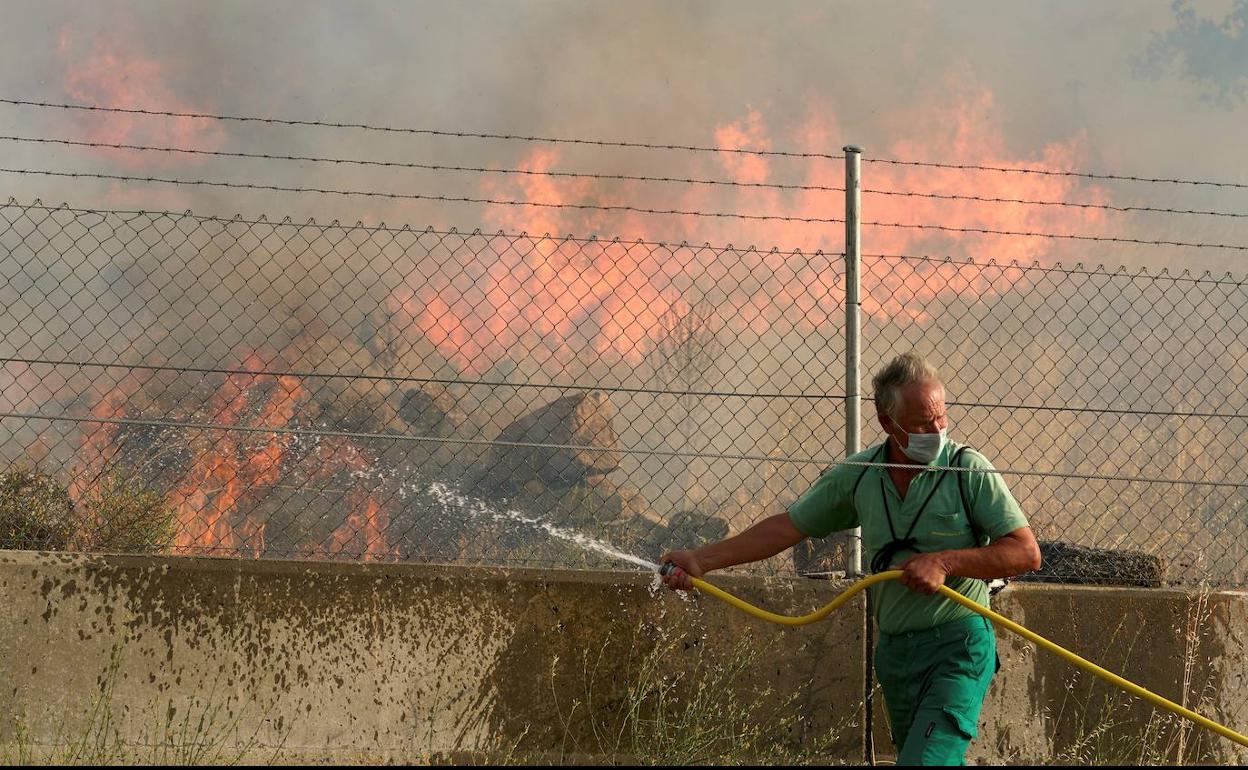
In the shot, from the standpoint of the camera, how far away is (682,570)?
3756 millimetres

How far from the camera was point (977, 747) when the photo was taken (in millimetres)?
4633

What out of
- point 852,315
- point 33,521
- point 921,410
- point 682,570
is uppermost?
point 852,315

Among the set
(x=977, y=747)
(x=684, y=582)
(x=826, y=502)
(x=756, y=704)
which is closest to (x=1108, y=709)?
(x=977, y=747)

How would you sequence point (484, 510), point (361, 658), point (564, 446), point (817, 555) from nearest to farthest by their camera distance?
point (564, 446), point (361, 658), point (817, 555), point (484, 510)

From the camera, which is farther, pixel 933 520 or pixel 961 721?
pixel 933 520

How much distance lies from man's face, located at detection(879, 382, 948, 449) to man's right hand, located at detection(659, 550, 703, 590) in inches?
32.8

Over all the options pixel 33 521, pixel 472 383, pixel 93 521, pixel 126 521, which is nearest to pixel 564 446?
pixel 472 383

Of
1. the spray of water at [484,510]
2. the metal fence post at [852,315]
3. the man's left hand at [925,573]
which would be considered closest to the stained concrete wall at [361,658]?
the spray of water at [484,510]

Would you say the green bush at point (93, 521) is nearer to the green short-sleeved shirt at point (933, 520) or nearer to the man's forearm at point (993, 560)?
the green short-sleeved shirt at point (933, 520)

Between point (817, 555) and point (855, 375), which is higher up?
point (855, 375)

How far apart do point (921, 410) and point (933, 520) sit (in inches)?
13.8

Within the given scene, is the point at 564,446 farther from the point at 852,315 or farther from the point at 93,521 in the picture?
the point at 93,521

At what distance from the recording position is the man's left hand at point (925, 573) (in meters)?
3.21

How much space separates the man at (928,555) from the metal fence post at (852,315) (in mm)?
790
